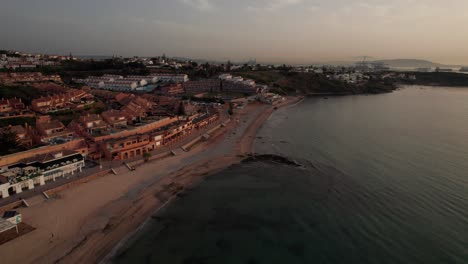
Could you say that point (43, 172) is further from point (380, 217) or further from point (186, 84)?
point (186, 84)

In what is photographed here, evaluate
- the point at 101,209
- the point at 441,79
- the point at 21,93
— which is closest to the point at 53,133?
the point at 101,209

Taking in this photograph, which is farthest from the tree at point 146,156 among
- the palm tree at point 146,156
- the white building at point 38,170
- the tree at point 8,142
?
the tree at point 8,142

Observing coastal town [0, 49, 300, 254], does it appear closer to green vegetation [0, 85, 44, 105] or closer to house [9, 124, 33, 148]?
house [9, 124, 33, 148]

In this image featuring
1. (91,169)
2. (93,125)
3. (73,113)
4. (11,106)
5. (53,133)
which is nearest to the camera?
(91,169)

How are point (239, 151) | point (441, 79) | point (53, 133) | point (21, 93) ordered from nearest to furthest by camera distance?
point (53, 133)
point (239, 151)
point (21, 93)
point (441, 79)

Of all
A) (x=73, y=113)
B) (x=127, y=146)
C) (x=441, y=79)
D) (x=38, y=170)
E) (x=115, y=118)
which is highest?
(x=441, y=79)

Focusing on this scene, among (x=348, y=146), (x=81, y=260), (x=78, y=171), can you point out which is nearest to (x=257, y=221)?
(x=81, y=260)

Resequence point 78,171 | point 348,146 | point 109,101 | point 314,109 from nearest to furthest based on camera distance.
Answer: point 78,171, point 348,146, point 109,101, point 314,109

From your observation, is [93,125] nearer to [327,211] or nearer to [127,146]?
[127,146]
